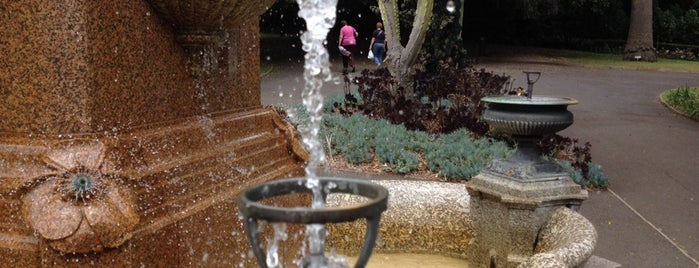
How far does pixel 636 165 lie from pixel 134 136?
8057 mm

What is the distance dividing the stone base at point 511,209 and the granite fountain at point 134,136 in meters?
0.77

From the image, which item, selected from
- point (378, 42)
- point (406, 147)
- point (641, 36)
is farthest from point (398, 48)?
point (641, 36)

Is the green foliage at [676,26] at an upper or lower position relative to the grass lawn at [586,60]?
upper

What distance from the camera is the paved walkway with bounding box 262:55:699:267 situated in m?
6.17

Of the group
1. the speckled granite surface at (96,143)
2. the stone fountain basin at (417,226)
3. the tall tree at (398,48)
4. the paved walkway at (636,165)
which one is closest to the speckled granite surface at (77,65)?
the speckled granite surface at (96,143)

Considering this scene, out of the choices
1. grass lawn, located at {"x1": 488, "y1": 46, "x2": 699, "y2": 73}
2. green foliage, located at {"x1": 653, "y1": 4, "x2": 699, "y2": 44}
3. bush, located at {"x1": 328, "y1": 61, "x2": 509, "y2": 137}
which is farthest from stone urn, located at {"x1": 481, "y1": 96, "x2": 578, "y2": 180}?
green foliage, located at {"x1": 653, "y1": 4, "x2": 699, "y2": 44}

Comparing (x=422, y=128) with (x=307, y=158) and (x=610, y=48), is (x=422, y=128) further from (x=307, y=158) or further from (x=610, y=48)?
(x=610, y=48)

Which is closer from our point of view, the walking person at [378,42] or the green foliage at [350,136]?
the green foliage at [350,136]

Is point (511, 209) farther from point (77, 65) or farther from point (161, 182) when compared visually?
point (77, 65)

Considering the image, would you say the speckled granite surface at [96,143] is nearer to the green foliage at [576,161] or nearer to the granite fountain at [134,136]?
the granite fountain at [134,136]

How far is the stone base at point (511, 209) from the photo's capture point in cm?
461

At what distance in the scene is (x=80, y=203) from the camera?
2.56 metres

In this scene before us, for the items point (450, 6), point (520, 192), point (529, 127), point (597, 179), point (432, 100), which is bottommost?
point (597, 179)

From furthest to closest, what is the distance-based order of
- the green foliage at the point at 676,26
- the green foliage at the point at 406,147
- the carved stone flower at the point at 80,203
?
the green foliage at the point at 676,26
the green foliage at the point at 406,147
the carved stone flower at the point at 80,203
